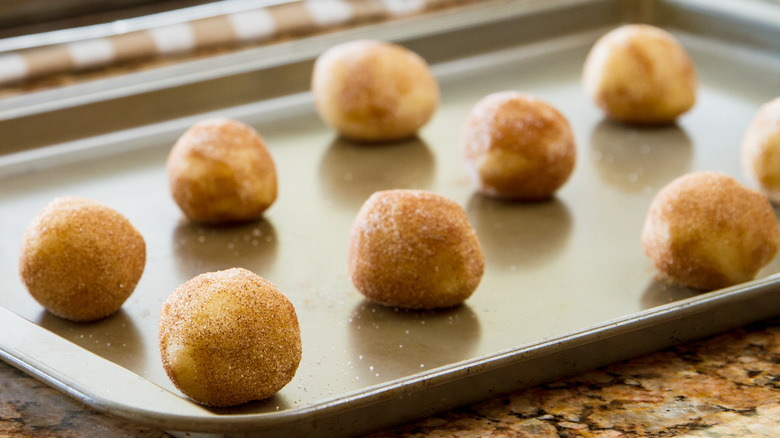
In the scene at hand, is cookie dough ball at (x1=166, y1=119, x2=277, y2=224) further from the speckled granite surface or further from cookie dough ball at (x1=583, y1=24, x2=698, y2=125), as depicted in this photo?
cookie dough ball at (x1=583, y1=24, x2=698, y2=125)

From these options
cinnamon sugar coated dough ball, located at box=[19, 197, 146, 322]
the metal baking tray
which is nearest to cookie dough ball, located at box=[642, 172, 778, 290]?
the metal baking tray

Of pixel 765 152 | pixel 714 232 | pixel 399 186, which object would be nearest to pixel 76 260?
pixel 399 186

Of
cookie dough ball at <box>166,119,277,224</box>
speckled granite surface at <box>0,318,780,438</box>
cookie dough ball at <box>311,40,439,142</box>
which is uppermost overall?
cookie dough ball at <box>311,40,439,142</box>

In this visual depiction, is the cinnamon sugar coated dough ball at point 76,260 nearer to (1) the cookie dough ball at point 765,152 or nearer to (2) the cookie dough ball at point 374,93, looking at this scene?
(2) the cookie dough ball at point 374,93

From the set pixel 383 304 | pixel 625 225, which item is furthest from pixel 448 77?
pixel 383 304

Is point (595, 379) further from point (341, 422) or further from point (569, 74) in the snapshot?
point (569, 74)

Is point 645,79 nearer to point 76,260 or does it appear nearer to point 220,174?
point 220,174
